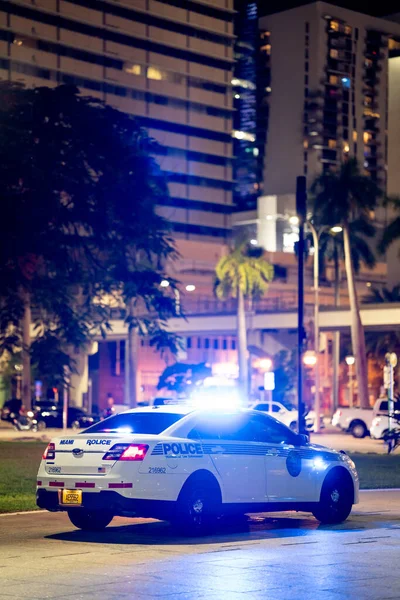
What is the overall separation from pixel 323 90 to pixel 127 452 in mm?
148857

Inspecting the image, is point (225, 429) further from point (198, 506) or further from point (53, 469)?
point (53, 469)

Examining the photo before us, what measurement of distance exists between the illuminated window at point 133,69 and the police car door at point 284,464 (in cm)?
12829

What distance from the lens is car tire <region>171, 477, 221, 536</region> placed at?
14961 mm

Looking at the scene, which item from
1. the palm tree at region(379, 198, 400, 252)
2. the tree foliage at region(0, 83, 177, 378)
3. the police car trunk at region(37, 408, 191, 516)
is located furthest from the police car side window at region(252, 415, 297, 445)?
the palm tree at region(379, 198, 400, 252)

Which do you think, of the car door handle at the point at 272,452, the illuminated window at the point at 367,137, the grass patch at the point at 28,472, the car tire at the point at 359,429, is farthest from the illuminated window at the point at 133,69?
the car door handle at the point at 272,452

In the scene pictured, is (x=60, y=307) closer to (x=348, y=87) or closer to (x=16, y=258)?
(x=16, y=258)

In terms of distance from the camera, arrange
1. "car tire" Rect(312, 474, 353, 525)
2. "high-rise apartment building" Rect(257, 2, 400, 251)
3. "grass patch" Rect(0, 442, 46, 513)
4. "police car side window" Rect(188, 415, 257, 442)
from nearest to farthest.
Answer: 1. "police car side window" Rect(188, 415, 257, 442)
2. "car tire" Rect(312, 474, 353, 525)
3. "grass patch" Rect(0, 442, 46, 513)
4. "high-rise apartment building" Rect(257, 2, 400, 251)

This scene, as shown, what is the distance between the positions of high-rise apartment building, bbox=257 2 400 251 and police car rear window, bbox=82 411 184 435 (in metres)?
143

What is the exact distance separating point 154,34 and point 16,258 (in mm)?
120159

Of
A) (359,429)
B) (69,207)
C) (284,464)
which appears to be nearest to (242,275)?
(359,429)

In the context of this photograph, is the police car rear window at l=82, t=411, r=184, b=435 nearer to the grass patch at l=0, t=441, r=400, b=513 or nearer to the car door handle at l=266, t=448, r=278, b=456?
the car door handle at l=266, t=448, r=278, b=456

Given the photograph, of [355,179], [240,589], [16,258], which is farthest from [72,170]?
[355,179]

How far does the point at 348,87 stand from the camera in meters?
163

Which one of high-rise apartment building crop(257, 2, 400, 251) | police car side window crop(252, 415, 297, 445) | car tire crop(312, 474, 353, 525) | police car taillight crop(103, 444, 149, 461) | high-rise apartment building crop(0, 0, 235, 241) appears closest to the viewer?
police car taillight crop(103, 444, 149, 461)
